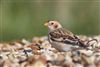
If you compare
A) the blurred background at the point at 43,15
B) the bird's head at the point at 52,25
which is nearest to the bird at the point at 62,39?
the bird's head at the point at 52,25

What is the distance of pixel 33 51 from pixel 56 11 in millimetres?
3109

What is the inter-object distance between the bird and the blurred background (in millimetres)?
2404

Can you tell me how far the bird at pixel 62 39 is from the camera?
3.95 metres

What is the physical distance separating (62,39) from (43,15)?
3019mm

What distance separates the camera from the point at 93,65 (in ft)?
11.5

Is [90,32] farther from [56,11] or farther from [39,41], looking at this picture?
[39,41]

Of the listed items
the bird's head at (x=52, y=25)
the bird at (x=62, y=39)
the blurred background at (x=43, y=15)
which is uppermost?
the blurred background at (x=43, y=15)

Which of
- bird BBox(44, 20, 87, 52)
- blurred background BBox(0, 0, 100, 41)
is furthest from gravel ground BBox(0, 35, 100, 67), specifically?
blurred background BBox(0, 0, 100, 41)

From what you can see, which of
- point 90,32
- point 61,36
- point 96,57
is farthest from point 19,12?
point 96,57

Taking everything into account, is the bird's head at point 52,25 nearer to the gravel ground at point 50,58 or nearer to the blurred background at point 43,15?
the gravel ground at point 50,58

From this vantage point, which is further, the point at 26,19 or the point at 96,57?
the point at 26,19

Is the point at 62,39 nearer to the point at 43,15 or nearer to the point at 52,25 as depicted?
the point at 52,25

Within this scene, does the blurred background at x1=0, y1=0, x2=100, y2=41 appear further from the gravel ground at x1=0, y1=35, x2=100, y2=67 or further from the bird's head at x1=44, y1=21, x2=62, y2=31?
the gravel ground at x1=0, y1=35, x2=100, y2=67

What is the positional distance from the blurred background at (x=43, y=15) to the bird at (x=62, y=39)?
7.89ft
